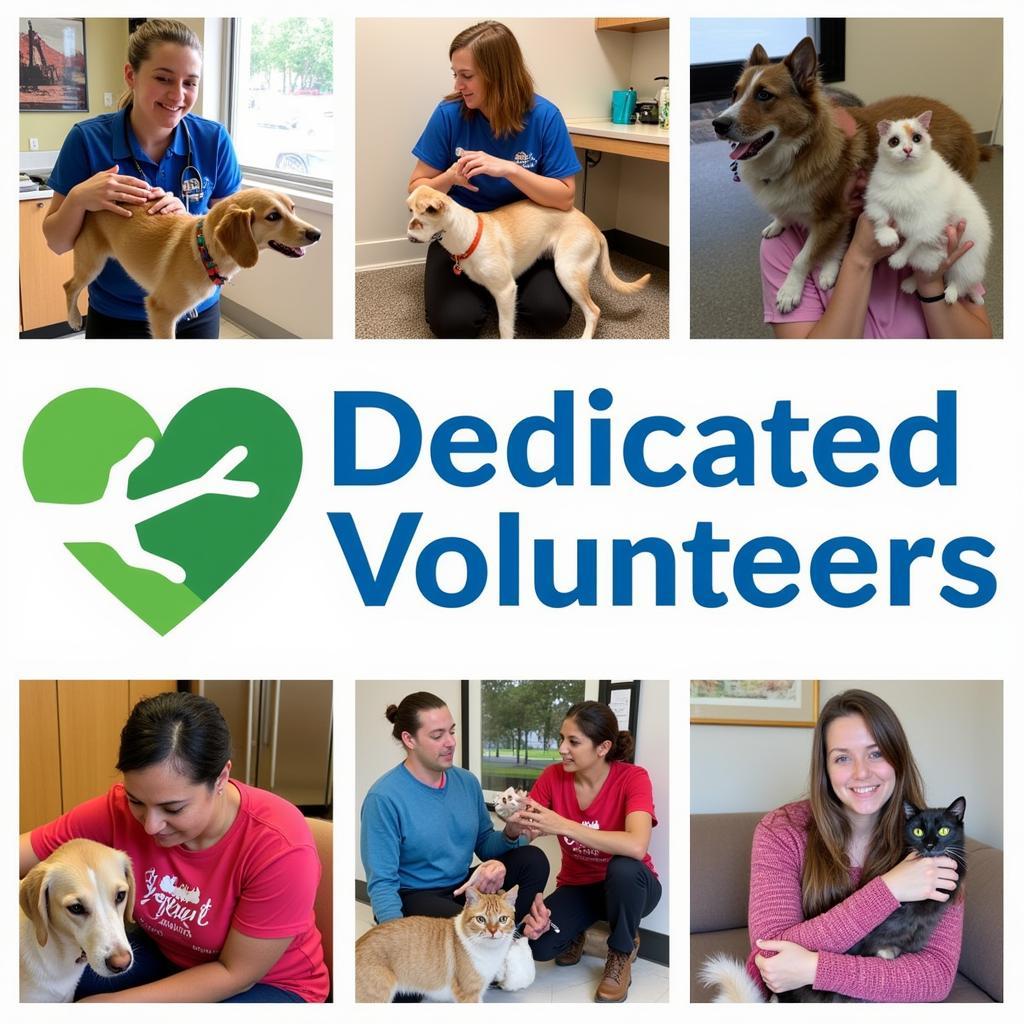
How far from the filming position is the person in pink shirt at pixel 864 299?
1.93 meters

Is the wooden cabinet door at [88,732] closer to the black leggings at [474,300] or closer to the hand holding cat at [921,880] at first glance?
the black leggings at [474,300]

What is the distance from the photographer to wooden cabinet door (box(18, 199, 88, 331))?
6.73ft

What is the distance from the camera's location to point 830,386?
6.08 ft

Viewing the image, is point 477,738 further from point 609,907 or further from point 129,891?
point 129,891

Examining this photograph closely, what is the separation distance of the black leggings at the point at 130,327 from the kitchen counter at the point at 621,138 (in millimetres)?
1145

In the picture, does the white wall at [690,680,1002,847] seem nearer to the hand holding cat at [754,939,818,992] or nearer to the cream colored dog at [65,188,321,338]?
the hand holding cat at [754,939,818,992]

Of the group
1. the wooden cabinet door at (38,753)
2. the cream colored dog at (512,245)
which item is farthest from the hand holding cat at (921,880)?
the wooden cabinet door at (38,753)

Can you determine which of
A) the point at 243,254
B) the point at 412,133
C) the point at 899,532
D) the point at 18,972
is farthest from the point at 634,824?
the point at 412,133

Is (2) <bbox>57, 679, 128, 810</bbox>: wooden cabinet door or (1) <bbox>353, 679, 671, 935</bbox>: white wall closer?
(1) <bbox>353, 679, 671, 935</bbox>: white wall

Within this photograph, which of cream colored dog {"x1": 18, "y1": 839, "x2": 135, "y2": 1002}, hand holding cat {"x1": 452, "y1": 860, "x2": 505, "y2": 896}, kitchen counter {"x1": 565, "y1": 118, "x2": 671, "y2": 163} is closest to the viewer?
cream colored dog {"x1": 18, "y1": 839, "x2": 135, "y2": 1002}

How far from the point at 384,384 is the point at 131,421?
49 cm

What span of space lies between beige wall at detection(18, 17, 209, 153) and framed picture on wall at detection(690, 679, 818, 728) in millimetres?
1999

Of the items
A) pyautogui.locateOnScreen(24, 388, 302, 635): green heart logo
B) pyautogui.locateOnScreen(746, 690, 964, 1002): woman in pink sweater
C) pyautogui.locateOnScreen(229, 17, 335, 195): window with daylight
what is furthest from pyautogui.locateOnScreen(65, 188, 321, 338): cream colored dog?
pyautogui.locateOnScreen(746, 690, 964, 1002): woman in pink sweater

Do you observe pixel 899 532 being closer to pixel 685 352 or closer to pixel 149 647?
pixel 685 352
